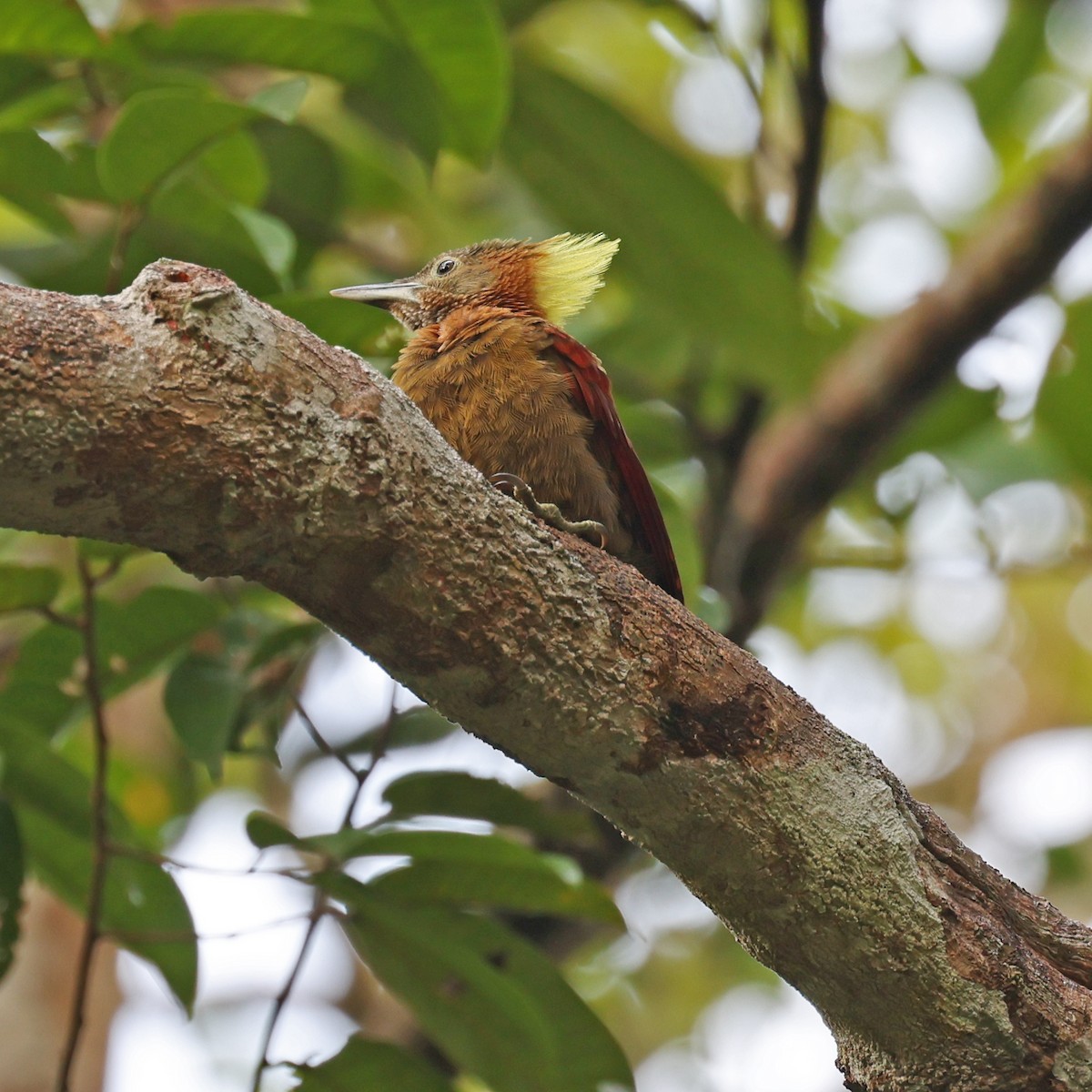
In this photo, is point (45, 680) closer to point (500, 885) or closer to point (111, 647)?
point (111, 647)

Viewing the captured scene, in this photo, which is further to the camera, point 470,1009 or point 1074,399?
point 1074,399

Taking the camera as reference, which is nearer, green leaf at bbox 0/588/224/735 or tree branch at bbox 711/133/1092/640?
green leaf at bbox 0/588/224/735

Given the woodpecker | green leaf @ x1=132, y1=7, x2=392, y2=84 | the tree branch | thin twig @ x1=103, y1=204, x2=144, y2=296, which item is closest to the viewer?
thin twig @ x1=103, y1=204, x2=144, y2=296

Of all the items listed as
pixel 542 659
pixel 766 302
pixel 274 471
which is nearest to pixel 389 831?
pixel 542 659

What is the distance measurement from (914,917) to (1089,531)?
3.06m

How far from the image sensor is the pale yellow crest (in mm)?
3624

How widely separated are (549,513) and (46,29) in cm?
152

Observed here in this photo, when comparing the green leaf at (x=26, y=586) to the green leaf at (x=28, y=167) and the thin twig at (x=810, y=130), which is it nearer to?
the green leaf at (x=28, y=167)

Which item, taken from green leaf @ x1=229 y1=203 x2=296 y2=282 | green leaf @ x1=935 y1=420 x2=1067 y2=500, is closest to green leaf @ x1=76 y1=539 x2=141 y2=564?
green leaf @ x1=229 y1=203 x2=296 y2=282

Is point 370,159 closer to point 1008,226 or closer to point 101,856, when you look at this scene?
point 1008,226

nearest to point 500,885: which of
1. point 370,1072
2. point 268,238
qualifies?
point 370,1072

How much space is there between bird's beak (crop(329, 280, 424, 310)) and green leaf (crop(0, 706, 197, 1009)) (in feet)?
4.72

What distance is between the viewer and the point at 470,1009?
9.77 feet

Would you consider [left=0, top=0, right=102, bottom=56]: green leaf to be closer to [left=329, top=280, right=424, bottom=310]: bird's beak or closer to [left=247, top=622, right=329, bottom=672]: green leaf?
[left=329, top=280, right=424, bottom=310]: bird's beak
